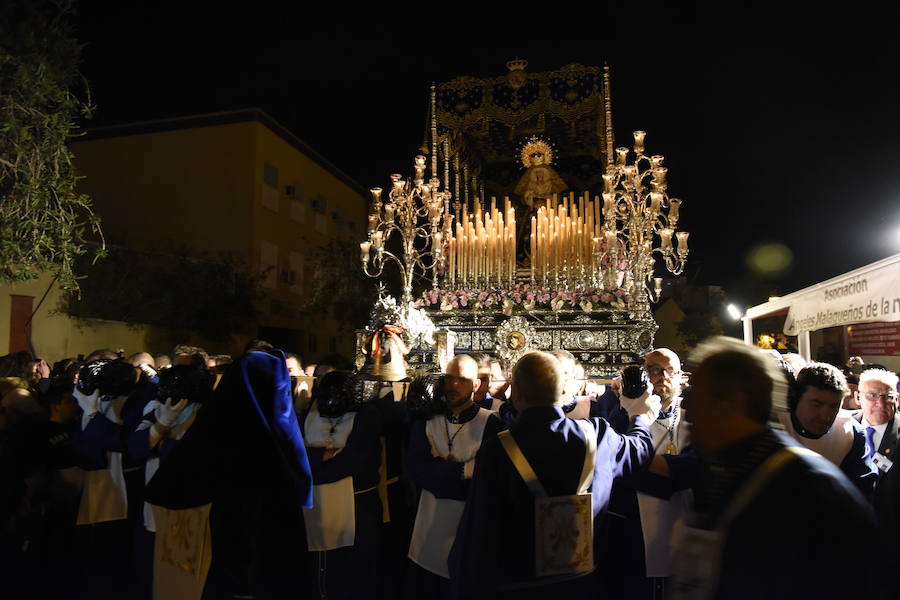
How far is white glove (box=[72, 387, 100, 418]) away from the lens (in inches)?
177

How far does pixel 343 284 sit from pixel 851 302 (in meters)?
18.2

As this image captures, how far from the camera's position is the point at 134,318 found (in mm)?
17047

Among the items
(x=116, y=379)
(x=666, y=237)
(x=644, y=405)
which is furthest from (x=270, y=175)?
(x=644, y=405)

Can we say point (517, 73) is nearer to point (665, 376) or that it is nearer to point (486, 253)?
point (486, 253)

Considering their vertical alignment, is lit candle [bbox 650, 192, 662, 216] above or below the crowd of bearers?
above

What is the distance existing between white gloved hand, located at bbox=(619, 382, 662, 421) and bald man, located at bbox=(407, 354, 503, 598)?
2.53 feet

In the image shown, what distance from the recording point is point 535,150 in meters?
12.8

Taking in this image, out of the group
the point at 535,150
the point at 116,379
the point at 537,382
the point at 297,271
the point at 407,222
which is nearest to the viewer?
the point at 537,382

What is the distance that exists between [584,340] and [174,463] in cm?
738

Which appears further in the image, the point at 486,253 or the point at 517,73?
the point at 517,73

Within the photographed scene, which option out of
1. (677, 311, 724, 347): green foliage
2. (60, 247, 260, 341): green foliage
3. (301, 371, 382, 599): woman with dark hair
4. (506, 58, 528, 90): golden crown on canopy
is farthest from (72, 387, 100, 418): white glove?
(677, 311, 724, 347): green foliage

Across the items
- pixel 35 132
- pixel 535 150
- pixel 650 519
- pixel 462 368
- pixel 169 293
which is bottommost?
pixel 650 519

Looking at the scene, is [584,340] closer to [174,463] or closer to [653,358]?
[653,358]

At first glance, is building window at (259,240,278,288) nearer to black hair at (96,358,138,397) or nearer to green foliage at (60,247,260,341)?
green foliage at (60,247,260,341)
